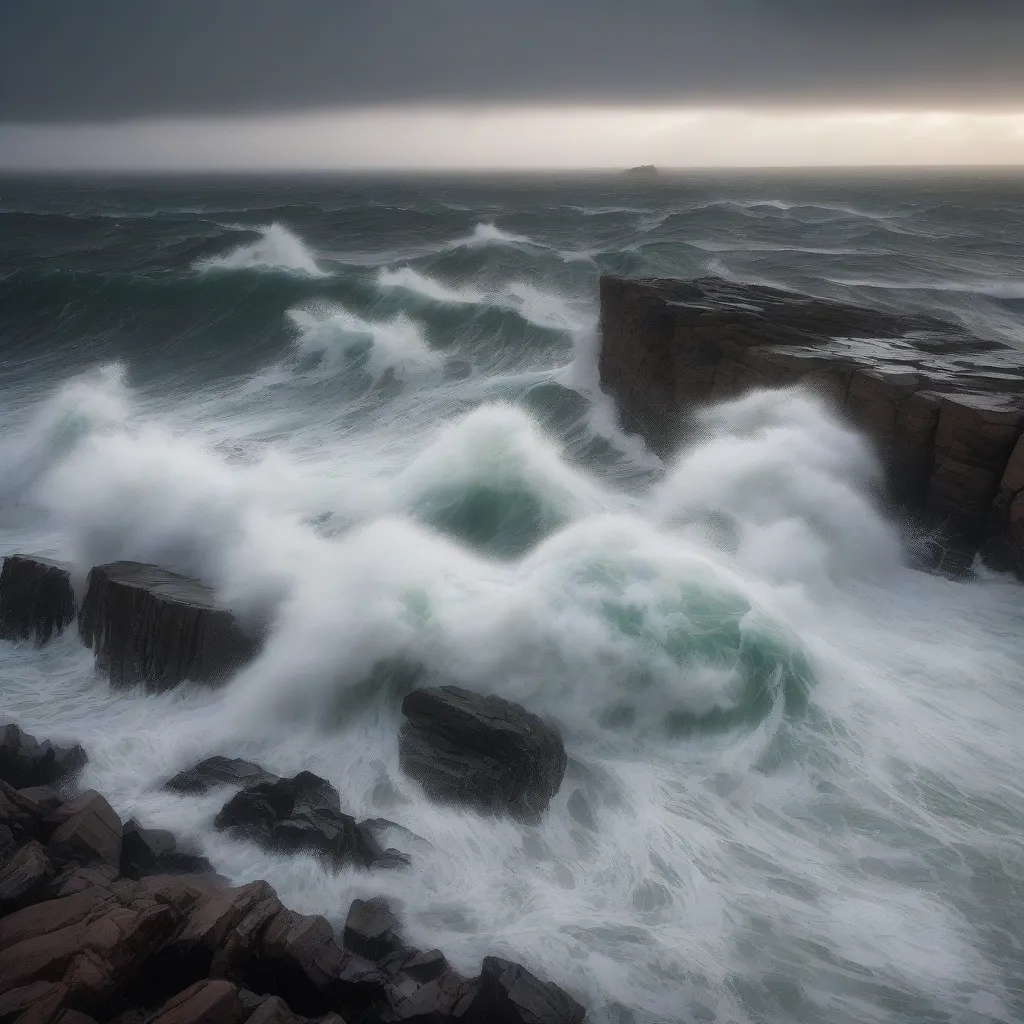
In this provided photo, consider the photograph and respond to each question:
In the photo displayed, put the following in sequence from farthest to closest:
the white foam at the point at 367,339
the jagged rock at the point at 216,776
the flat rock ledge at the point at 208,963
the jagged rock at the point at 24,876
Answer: the white foam at the point at 367,339 < the jagged rock at the point at 216,776 < the jagged rock at the point at 24,876 < the flat rock ledge at the point at 208,963

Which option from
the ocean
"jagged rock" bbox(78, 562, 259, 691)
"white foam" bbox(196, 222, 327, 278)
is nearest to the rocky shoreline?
the ocean

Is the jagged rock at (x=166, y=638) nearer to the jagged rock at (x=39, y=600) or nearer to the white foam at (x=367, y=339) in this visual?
the jagged rock at (x=39, y=600)

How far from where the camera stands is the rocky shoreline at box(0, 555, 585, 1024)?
3885mm

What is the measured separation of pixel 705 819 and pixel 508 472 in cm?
664

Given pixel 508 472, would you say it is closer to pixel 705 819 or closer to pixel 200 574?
pixel 200 574

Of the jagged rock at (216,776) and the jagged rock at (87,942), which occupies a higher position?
the jagged rock at (87,942)

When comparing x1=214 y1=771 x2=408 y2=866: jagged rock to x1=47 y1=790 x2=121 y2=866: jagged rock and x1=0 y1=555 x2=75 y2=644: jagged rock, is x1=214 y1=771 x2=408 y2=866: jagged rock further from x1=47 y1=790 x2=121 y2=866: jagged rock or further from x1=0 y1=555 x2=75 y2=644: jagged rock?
x1=0 y1=555 x2=75 y2=644: jagged rock

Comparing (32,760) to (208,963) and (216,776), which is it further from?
(208,963)

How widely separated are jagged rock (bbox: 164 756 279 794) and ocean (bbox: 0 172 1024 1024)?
16 centimetres

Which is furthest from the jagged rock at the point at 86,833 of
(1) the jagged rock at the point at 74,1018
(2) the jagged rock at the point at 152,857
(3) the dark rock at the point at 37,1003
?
(1) the jagged rock at the point at 74,1018

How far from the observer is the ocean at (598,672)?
5.01 metres

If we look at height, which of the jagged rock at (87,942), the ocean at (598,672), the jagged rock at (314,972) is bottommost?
the ocean at (598,672)

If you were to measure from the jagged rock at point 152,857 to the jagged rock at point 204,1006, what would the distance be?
152cm

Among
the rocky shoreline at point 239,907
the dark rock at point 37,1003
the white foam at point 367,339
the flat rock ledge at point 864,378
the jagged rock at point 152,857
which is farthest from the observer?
the white foam at point 367,339
